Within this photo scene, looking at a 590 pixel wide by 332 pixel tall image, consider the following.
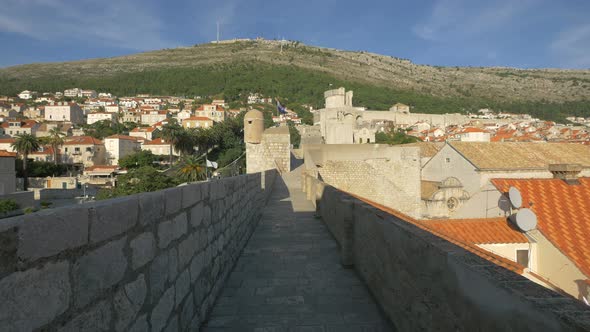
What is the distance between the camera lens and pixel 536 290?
1.45 metres

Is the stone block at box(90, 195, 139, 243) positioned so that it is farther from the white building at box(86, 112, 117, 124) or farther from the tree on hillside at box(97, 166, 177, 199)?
the white building at box(86, 112, 117, 124)

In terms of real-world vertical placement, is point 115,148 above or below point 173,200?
above

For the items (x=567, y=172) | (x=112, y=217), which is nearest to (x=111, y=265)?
(x=112, y=217)

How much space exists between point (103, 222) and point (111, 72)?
147m

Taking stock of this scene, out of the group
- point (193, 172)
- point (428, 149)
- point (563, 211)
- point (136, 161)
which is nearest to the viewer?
point (563, 211)

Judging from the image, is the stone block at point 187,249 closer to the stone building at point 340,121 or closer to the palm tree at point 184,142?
the stone building at point 340,121

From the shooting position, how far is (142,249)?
1.98 meters

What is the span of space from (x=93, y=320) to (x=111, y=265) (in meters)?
0.26

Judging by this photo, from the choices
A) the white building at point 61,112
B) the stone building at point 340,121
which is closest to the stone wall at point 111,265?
the stone building at point 340,121

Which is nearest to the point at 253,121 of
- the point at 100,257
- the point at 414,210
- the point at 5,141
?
the point at 414,210

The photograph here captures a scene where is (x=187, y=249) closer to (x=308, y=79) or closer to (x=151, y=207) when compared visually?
(x=151, y=207)

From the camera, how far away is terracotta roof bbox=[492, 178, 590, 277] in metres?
8.44

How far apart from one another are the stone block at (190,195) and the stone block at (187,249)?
0.97 feet

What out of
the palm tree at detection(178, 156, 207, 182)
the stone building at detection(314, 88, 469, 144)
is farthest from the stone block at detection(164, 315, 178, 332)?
the stone building at detection(314, 88, 469, 144)
